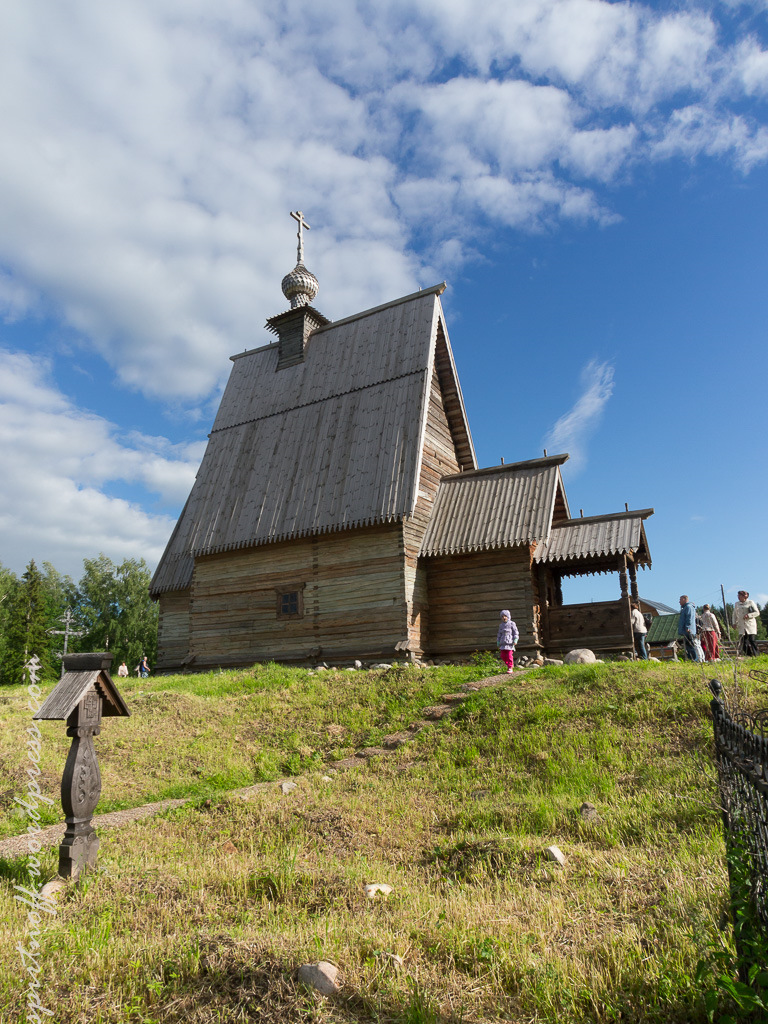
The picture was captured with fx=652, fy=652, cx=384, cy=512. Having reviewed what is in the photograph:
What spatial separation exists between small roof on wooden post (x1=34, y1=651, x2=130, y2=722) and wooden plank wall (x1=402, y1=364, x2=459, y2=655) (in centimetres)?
1048

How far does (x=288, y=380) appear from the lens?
22250 mm

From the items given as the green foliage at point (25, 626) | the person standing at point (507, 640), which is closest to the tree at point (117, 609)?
the green foliage at point (25, 626)

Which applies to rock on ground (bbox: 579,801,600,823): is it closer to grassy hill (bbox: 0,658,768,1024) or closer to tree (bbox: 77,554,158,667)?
grassy hill (bbox: 0,658,768,1024)

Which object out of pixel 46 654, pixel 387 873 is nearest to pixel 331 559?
pixel 387 873

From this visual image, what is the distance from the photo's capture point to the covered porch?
15922mm

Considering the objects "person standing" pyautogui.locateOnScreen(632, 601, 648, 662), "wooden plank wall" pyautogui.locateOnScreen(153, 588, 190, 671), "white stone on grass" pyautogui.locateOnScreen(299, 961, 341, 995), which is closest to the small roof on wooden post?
"white stone on grass" pyautogui.locateOnScreen(299, 961, 341, 995)

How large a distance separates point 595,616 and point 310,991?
46.1 feet

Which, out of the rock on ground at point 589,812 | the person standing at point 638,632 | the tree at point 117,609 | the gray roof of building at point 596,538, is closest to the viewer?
the rock on ground at point 589,812

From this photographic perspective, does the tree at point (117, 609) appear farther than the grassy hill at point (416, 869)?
Yes

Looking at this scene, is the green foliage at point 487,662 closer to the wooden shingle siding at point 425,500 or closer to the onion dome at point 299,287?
the wooden shingle siding at point 425,500

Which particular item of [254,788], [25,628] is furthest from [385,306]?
[25,628]

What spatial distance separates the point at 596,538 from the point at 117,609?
148ft

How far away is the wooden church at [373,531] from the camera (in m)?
16.6

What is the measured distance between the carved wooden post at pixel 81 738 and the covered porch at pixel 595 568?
12.2m
